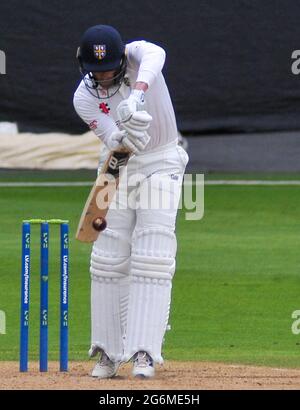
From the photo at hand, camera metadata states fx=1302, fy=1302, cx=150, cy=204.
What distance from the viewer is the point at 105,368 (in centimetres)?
649

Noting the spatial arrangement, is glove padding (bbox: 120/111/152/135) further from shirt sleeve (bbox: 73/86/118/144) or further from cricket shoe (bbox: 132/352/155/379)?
cricket shoe (bbox: 132/352/155/379)

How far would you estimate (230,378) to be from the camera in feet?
21.1

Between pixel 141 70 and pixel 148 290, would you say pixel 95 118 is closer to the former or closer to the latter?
pixel 141 70

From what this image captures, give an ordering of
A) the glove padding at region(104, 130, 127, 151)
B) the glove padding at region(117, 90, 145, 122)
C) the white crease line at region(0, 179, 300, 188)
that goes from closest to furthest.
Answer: the glove padding at region(117, 90, 145, 122), the glove padding at region(104, 130, 127, 151), the white crease line at region(0, 179, 300, 188)

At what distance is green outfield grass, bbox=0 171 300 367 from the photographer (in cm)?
825

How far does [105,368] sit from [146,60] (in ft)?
5.06

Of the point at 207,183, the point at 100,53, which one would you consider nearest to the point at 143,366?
the point at 100,53

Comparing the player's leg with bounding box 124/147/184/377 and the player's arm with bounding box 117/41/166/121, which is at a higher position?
the player's arm with bounding box 117/41/166/121

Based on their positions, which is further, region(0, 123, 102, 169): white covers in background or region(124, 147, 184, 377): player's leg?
region(0, 123, 102, 169): white covers in background

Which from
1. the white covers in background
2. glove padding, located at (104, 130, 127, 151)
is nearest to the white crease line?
the white covers in background

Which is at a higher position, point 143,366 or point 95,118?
point 95,118

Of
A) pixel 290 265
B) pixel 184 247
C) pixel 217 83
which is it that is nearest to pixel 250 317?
pixel 290 265

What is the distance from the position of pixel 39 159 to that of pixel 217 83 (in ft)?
7.87
